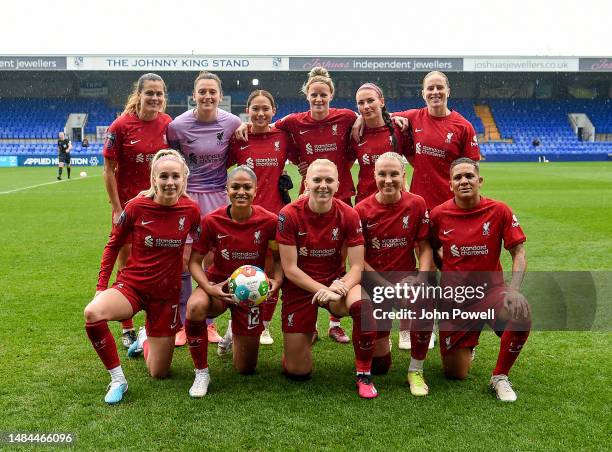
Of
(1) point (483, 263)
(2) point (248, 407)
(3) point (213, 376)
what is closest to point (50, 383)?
(3) point (213, 376)

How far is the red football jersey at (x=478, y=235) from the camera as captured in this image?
3.84m

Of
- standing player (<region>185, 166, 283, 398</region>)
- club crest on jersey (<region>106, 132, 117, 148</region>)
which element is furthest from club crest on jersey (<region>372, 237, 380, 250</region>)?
club crest on jersey (<region>106, 132, 117, 148</region>)

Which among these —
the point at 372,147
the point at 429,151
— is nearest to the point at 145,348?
the point at 372,147

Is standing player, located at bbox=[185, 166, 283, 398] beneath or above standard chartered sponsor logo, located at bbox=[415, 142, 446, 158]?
beneath

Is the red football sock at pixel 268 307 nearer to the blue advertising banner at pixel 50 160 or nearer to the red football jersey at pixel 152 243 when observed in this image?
the red football jersey at pixel 152 243

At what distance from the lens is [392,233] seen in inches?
157

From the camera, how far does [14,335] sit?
15.2 feet

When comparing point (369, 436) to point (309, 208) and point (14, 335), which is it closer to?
point (309, 208)

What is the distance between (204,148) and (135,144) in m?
0.55

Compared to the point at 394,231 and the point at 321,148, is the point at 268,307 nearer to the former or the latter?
the point at 394,231

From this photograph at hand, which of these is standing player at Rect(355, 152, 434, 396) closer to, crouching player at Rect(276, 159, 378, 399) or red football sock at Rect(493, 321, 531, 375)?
crouching player at Rect(276, 159, 378, 399)

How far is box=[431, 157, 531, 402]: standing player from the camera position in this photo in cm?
379

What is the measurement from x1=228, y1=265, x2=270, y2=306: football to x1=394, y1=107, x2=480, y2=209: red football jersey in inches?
64.7

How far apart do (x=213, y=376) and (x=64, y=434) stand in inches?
44.4
